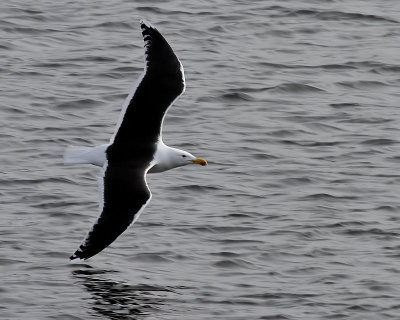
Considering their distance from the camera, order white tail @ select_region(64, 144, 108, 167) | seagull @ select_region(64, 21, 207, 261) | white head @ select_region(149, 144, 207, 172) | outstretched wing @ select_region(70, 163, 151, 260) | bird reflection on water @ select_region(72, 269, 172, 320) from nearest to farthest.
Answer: outstretched wing @ select_region(70, 163, 151, 260) < seagull @ select_region(64, 21, 207, 261) < bird reflection on water @ select_region(72, 269, 172, 320) < white tail @ select_region(64, 144, 108, 167) < white head @ select_region(149, 144, 207, 172)

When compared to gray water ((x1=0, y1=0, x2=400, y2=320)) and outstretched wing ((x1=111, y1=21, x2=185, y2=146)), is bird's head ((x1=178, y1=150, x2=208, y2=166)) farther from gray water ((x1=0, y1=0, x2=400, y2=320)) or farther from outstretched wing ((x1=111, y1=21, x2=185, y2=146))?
gray water ((x1=0, y1=0, x2=400, y2=320))

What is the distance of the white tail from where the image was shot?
10.8 metres

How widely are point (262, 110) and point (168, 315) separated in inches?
231

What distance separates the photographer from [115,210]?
1010cm

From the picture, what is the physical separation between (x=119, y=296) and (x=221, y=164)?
354 cm

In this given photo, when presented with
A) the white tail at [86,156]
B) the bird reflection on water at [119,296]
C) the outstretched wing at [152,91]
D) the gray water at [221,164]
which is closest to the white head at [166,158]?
the outstretched wing at [152,91]

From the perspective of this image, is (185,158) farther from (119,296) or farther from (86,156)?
(119,296)

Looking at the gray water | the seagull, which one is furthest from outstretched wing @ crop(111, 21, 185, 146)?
the gray water

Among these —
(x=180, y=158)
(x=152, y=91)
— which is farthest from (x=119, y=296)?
(x=152, y=91)

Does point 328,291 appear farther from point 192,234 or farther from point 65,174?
point 65,174

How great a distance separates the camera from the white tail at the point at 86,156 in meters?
10.8

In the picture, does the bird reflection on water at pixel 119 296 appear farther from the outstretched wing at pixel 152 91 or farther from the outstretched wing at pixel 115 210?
the outstretched wing at pixel 152 91

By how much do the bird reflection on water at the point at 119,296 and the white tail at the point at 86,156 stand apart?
990mm

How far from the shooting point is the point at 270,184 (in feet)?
44.0
